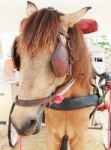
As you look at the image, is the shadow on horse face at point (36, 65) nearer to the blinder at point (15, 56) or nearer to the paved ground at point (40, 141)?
the blinder at point (15, 56)

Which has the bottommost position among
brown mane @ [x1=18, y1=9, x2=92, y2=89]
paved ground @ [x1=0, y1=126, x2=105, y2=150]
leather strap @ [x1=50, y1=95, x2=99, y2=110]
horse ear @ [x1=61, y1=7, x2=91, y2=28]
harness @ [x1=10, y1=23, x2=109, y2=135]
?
paved ground @ [x1=0, y1=126, x2=105, y2=150]

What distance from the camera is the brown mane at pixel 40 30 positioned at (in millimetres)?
602

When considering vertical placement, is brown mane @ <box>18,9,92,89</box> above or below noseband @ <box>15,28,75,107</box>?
above

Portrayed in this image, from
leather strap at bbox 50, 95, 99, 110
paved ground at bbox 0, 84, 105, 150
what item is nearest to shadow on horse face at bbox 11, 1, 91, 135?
leather strap at bbox 50, 95, 99, 110

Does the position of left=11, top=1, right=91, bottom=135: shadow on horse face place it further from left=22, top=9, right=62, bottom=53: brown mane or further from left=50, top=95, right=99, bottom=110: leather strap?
left=50, top=95, right=99, bottom=110: leather strap

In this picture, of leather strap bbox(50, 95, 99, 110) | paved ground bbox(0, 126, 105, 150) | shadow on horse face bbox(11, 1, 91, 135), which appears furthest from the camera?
paved ground bbox(0, 126, 105, 150)

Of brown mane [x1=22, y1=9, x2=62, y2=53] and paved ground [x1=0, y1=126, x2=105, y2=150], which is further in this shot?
paved ground [x1=0, y1=126, x2=105, y2=150]

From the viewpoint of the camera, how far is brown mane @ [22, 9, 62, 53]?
0.60m

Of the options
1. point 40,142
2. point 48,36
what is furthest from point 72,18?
point 40,142

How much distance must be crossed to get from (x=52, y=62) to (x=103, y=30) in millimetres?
1469

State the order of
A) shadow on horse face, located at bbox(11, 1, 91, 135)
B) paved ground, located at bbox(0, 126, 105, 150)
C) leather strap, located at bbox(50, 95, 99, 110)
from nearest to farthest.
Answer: shadow on horse face, located at bbox(11, 1, 91, 135) → leather strap, located at bbox(50, 95, 99, 110) → paved ground, located at bbox(0, 126, 105, 150)

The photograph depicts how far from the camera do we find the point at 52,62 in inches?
23.5

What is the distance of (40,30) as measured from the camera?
617mm

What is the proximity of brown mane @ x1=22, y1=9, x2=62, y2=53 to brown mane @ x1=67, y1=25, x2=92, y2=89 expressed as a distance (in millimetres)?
59
